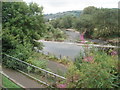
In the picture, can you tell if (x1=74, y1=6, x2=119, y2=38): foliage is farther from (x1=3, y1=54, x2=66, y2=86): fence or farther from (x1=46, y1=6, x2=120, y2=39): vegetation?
(x1=3, y1=54, x2=66, y2=86): fence

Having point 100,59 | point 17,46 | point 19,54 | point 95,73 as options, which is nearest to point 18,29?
point 17,46

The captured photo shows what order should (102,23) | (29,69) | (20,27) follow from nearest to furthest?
(29,69) < (20,27) < (102,23)

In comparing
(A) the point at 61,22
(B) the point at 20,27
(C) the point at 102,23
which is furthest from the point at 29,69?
(A) the point at 61,22

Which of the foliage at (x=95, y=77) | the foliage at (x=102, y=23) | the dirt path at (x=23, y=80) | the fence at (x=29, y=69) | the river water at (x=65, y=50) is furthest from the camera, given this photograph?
the foliage at (x=102, y=23)

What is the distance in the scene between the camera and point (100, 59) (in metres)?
3.88

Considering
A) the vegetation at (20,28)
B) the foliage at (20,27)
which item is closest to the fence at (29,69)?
the vegetation at (20,28)

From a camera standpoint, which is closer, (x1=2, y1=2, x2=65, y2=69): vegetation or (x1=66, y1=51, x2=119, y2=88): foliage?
(x1=66, y1=51, x2=119, y2=88): foliage

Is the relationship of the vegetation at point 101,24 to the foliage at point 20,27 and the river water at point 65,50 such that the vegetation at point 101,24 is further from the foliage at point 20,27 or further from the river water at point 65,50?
the foliage at point 20,27

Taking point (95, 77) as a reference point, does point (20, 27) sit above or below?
above

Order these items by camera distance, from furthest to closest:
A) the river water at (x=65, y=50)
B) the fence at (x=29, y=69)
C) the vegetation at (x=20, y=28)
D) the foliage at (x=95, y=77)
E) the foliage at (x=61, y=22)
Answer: the foliage at (x=61, y=22)
the river water at (x=65, y=50)
the vegetation at (x=20, y=28)
the fence at (x=29, y=69)
the foliage at (x=95, y=77)

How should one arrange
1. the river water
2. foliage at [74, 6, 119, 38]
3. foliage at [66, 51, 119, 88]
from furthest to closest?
foliage at [74, 6, 119, 38], the river water, foliage at [66, 51, 119, 88]

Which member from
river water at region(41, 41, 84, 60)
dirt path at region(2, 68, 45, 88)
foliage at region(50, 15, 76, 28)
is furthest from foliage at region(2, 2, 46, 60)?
foliage at region(50, 15, 76, 28)

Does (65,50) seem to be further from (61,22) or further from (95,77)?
(61,22)

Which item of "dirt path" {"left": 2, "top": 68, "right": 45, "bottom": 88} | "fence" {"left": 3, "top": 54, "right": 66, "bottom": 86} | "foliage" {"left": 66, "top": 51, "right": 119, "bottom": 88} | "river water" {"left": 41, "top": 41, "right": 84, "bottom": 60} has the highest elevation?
"foliage" {"left": 66, "top": 51, "right": 119, "bottom": 88}
